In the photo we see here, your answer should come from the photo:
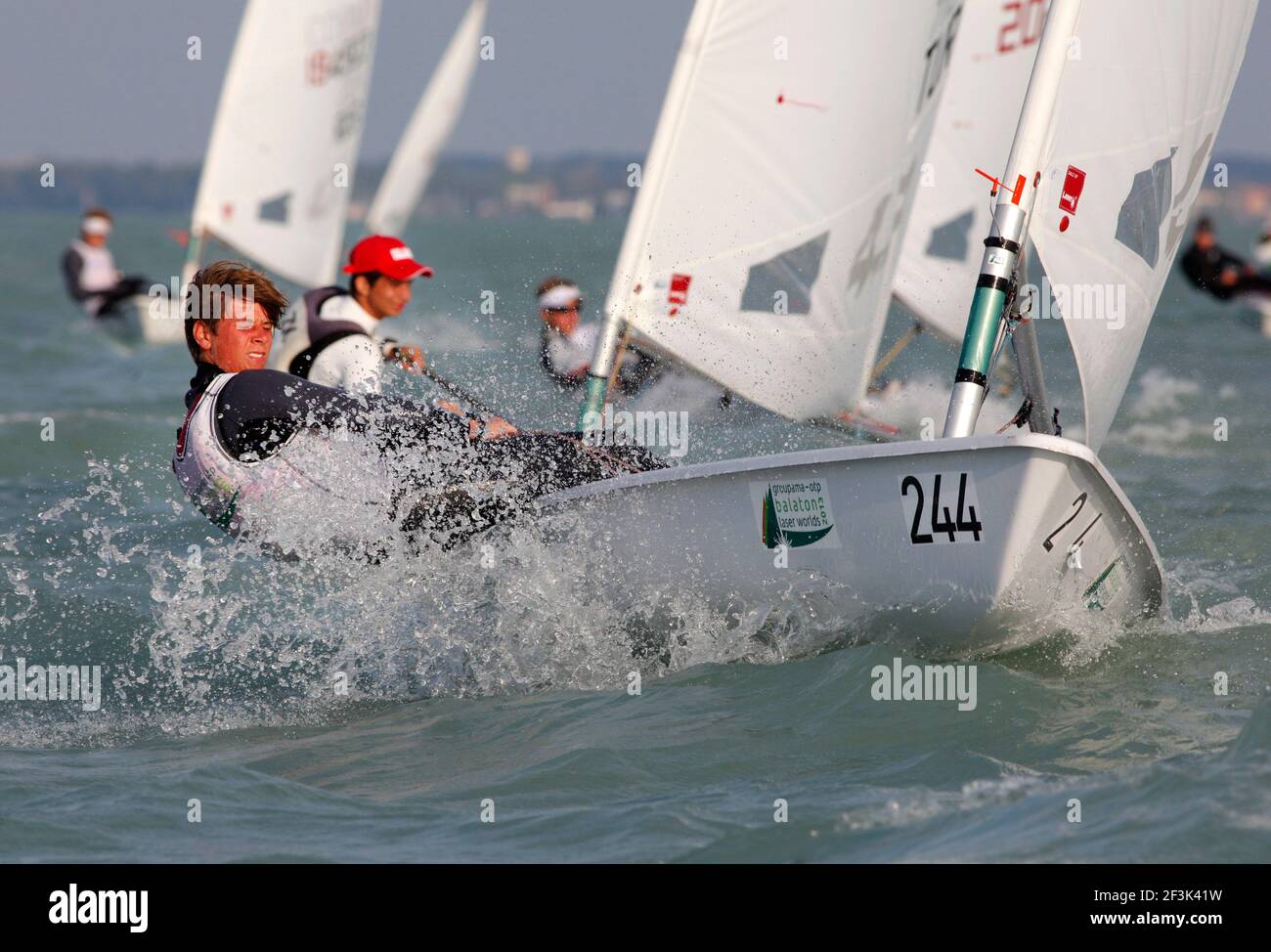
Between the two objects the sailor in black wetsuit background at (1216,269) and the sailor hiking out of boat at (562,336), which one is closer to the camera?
the sailor hiking out of boat at (562,336)

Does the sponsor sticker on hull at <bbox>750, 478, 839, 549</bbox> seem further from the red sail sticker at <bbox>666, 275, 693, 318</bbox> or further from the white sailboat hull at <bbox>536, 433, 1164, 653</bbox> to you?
the red sail sticker at <bbox>666, 275, 693, 318</bbox>

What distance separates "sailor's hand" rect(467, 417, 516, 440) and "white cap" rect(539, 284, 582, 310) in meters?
2.40

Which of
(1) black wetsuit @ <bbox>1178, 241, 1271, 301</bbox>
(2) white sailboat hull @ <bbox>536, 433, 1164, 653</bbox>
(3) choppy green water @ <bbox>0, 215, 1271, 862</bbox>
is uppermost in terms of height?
(1) black wetsuit @ <bbox>1178, 241, 1271, 301</bbox>

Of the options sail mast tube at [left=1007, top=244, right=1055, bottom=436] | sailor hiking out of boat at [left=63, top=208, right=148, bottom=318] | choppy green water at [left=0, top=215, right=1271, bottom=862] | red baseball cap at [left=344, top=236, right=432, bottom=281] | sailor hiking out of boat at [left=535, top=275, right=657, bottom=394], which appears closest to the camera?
choppy green water at [left=0, top=215, right=1271, bottom=862]

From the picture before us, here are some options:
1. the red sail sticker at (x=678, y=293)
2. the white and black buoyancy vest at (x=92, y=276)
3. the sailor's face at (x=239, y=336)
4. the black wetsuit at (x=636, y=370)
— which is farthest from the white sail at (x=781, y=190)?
the white and black buoyancy vest at (x=92, y=276)

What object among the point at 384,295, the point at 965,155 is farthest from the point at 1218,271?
the point at 384,295

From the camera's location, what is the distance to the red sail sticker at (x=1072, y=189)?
423cm

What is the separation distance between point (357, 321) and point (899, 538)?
80.4 inches

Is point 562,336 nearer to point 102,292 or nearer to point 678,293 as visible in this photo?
point 678,293

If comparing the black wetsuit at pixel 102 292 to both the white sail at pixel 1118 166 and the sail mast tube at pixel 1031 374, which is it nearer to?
the white sail at pixel 1118 166

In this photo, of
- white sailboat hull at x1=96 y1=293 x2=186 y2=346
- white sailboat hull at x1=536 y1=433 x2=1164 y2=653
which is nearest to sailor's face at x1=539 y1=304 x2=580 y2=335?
white sailboat hull at x1=536 y1=433 x2=1164 y2=653

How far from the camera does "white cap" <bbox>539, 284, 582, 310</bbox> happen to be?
22.6 ft

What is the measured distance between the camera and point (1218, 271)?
15781 mm

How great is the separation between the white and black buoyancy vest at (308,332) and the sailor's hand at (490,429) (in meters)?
0.66
